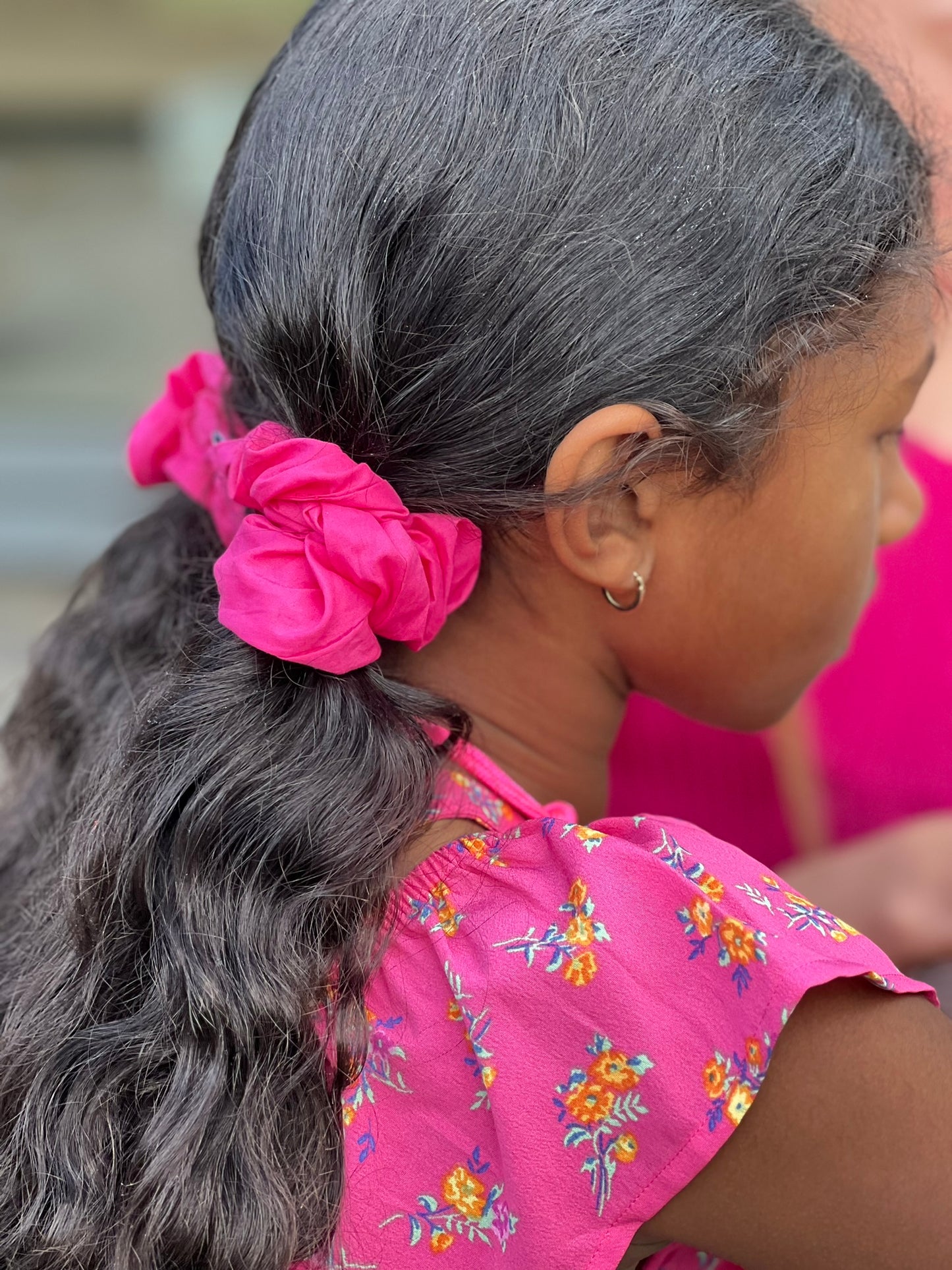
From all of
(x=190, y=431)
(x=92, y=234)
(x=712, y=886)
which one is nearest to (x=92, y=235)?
(x=92, y=234)

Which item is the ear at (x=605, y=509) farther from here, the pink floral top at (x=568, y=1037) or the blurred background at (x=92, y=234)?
the blurred background at (x=92, y=234)

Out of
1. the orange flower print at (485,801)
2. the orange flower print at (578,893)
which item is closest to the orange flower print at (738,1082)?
the orange flower print at (578,893)

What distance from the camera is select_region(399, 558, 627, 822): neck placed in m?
0.83

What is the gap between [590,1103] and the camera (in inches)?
25.2

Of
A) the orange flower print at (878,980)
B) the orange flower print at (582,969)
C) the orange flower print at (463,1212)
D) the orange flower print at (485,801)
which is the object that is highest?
the orange flower print at (878,980)

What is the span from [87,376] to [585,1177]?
273 centimetres

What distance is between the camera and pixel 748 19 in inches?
30.3

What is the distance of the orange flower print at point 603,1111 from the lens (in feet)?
2.08

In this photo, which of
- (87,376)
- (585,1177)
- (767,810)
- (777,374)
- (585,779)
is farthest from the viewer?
(87,376)

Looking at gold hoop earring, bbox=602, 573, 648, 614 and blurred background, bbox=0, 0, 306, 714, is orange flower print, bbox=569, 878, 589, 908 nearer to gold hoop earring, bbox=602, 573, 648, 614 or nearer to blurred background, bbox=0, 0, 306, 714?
gold hoop earring, bbox=602, 573, 648, 614

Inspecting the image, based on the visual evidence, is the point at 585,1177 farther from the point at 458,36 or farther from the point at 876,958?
the point at 458,36

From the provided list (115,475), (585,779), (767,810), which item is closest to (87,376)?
(115,475)

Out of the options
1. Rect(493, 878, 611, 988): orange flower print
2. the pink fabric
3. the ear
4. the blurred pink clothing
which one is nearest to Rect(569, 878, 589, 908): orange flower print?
Rect(493, 878, 611, 988): orange flower print

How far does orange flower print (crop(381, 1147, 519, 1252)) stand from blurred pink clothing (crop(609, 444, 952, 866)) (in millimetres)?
673
